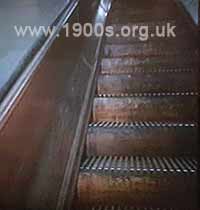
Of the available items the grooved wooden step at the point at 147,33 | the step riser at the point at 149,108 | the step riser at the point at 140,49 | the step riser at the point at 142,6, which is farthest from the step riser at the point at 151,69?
the step riser at the point at 142,6

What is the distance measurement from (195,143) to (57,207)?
78 cm

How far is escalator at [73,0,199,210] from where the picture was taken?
5.03 feet

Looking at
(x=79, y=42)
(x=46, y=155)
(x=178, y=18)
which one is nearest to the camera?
(x=46, y=155)

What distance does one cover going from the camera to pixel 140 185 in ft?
5.06

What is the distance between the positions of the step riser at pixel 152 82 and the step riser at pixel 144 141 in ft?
1.86

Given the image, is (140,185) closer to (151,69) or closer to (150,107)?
(150,107)

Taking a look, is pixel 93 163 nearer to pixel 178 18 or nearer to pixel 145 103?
pixel 145 103

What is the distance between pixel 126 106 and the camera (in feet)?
6.84

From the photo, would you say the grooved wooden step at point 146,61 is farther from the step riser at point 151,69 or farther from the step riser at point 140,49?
the step riser at point 140,49

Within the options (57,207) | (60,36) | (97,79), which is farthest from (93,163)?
(97,79)

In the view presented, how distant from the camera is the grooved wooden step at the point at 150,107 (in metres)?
2.04

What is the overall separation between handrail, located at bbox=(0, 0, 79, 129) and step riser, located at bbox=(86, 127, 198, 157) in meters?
0.57

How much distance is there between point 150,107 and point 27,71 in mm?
1041

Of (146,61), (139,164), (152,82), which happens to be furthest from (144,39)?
(139,164)
